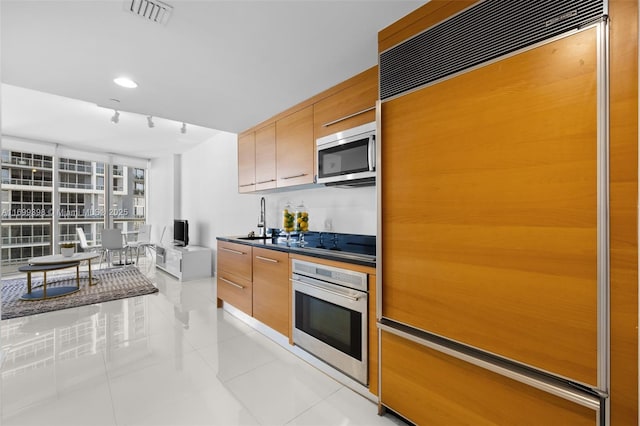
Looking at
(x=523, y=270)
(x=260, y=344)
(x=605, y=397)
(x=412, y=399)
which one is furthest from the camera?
(x=260, y=344)

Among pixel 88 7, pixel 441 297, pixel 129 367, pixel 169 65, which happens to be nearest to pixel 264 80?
pixel 169 65

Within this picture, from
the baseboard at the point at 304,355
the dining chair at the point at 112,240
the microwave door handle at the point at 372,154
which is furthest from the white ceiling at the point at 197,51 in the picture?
the dining chair at the point at 112,240

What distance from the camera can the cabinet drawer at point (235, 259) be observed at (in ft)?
9.81

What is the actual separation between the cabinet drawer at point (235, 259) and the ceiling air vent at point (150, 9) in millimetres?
2037

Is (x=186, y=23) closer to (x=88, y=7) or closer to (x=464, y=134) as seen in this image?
(x=88, y=7)

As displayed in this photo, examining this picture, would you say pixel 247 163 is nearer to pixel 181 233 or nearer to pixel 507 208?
pixel 181 233

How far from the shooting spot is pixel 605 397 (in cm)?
95

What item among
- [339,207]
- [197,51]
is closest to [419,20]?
[197,51]

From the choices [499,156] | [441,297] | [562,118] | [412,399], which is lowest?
[412,399]

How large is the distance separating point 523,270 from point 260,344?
2266 millimetres

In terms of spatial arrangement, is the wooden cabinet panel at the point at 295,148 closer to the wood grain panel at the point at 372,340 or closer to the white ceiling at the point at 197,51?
the white ceiling at the point at 197,51

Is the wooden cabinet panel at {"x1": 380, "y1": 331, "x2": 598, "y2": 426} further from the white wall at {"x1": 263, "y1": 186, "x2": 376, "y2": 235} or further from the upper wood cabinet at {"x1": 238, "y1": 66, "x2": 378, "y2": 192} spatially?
the upper wood cabinet at {"x1": 238, "y1": 66, "x2": 378, "y2": 192}

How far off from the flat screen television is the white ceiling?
2918mm

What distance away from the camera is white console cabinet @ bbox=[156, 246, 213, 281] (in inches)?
196
